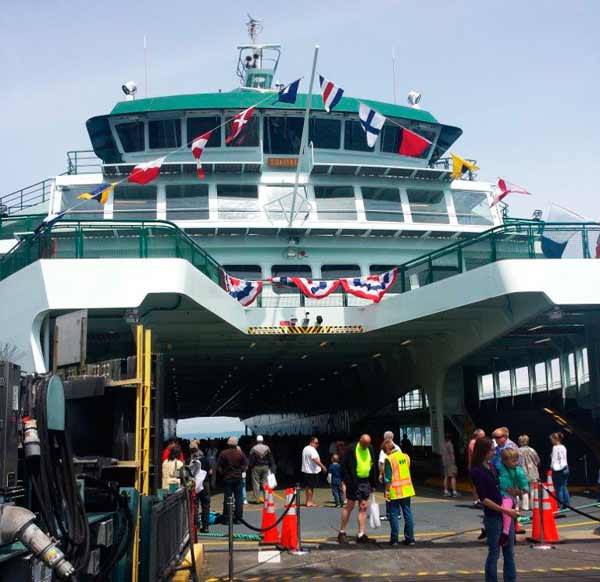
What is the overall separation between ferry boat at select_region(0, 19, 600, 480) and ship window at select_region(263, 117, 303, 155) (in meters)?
0.04

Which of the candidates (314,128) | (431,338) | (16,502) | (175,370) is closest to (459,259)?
(431,338)

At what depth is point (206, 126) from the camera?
2456 cm

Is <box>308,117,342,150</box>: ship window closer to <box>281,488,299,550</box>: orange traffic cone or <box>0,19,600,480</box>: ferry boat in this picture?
<box>0,19,600,480</box>: ferry boat

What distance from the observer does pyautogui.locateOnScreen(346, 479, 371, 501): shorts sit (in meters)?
11.6

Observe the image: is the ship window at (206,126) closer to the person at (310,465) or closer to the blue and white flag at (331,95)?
the blue and white flag at (331,95)

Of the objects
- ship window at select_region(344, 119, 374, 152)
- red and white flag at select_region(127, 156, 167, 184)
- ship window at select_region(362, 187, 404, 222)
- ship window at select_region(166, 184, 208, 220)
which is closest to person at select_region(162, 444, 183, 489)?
red and white flag at select_region(127, 156, 167, 184)

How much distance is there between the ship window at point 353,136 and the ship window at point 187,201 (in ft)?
16.2

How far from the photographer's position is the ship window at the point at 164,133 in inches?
974

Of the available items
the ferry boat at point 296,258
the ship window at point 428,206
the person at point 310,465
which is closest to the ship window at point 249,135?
the ferry boat at point 296,258

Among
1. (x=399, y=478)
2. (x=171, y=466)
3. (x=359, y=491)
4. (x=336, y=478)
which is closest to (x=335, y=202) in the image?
(x=336, y=478)

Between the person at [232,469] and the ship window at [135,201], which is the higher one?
the ship window at [135,201]

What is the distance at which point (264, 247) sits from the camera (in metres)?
21.8

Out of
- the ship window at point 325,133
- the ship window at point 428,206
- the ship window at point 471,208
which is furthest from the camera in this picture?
the ship window at point 325,133

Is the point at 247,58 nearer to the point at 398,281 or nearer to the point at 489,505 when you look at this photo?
the point at 398,281
